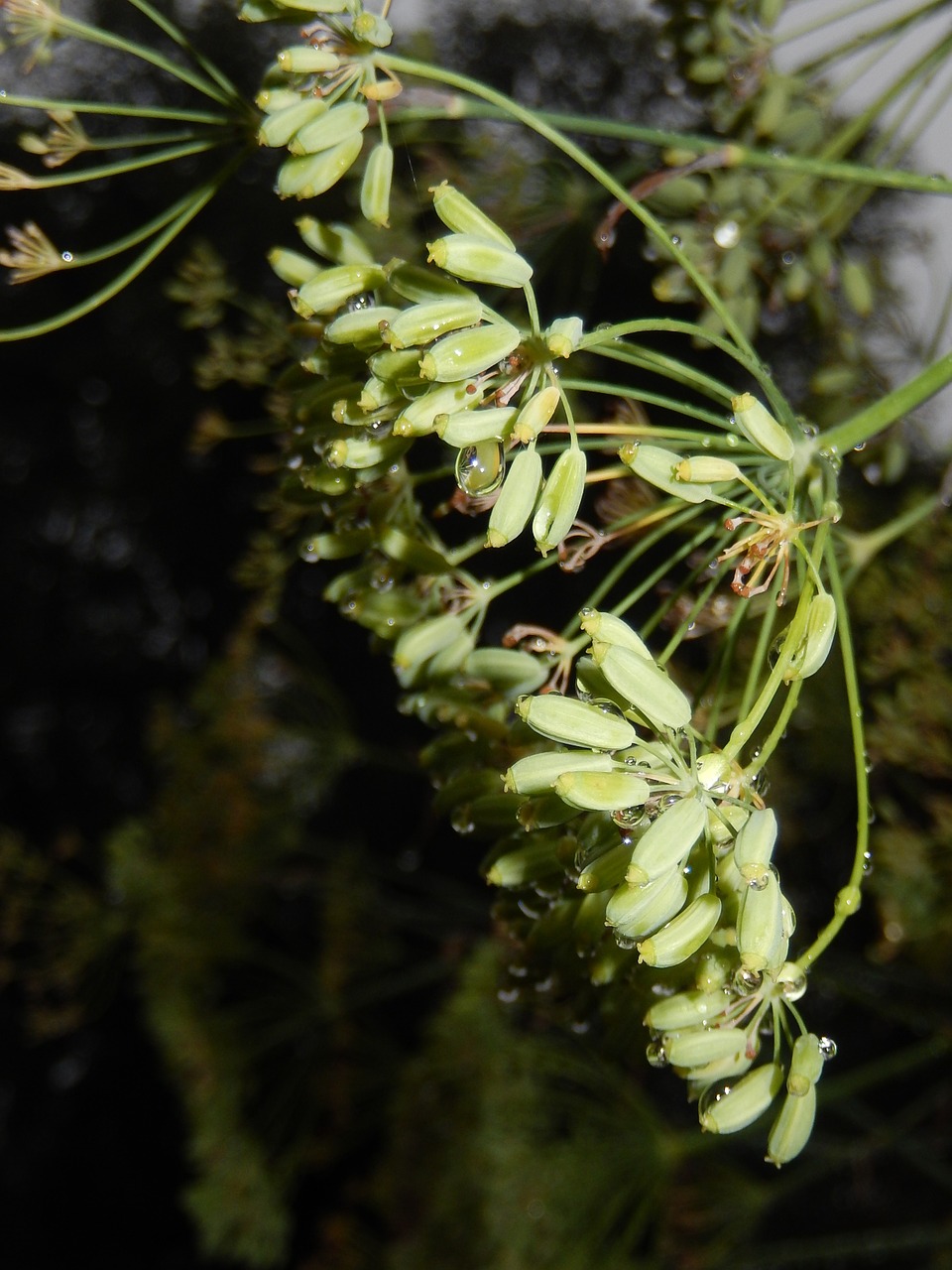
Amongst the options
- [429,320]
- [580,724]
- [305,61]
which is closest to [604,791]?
[580,724]

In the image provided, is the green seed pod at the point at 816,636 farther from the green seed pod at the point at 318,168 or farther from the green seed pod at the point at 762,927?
the green seed pod at the point at 318,168

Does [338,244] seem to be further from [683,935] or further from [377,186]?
[683,935]

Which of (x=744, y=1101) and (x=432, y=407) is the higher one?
(x=432, y=407)

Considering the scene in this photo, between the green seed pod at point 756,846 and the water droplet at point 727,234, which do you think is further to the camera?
the water droplet at point 727,234

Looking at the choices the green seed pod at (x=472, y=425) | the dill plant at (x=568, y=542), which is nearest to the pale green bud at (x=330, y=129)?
the dill plant at (x=568, y=542)

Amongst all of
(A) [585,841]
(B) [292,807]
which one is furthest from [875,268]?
(B) [292,807]

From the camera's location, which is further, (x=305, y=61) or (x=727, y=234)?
(x=727, y=234)
